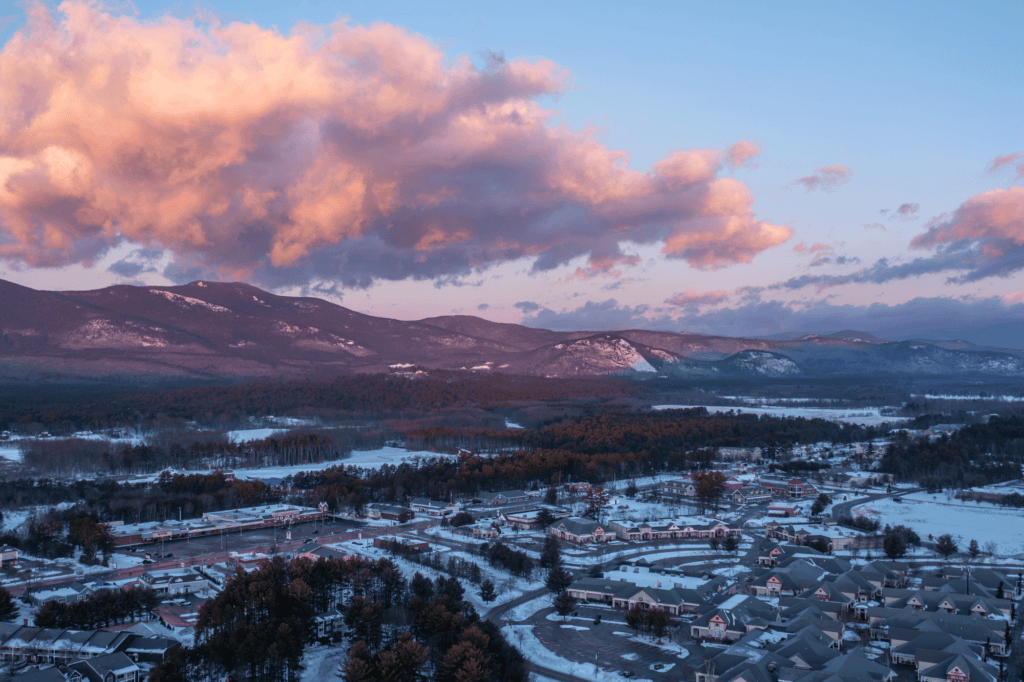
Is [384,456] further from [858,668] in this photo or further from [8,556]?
[858,668]

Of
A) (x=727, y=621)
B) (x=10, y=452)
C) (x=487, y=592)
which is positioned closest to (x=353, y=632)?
(x=487, y=592)

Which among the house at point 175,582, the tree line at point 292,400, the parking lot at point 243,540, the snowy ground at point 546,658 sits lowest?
the parking lot at point 243,540

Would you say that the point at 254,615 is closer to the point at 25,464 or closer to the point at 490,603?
the point at 490,603

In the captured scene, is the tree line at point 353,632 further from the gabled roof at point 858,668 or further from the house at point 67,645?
the gabled roof at point 858,668

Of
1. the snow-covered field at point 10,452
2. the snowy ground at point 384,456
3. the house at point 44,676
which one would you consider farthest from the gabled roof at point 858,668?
the snow-covered field at point 10,452

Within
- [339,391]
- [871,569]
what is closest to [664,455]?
[871,569]

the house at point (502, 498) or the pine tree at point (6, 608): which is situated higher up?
the pine tree at point (6, 608)

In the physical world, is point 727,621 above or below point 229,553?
above
